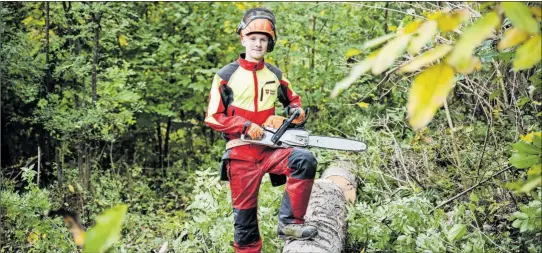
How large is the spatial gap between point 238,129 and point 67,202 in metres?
3.24

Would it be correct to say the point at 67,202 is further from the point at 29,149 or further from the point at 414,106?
the point at 414,106

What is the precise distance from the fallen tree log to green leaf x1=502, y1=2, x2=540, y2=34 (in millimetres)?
2803

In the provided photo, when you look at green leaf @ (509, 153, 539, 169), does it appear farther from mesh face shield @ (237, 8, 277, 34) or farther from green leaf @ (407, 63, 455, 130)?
mesh face shield @ (237, 8, 277, 34)

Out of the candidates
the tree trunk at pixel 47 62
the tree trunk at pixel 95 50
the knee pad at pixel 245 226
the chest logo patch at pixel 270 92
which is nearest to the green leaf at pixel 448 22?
the chest logo patch at pixel 270 92

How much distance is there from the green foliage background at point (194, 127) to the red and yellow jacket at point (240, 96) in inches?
34.5

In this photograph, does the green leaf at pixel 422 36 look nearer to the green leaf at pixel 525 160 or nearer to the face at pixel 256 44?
the green leaf at pixel 525 160

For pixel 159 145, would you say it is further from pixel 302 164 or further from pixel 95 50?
pixel 302 164

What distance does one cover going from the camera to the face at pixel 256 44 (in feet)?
12.6

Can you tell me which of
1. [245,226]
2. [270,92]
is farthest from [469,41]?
[245,226]

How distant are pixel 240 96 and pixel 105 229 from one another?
296 centimetres

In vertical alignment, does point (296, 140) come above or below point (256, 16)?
below

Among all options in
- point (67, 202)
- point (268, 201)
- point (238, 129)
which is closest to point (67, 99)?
point (67, 202)

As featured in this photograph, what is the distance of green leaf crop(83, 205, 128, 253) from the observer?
0.90m

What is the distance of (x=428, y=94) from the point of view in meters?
0.93
